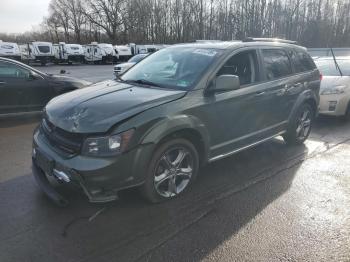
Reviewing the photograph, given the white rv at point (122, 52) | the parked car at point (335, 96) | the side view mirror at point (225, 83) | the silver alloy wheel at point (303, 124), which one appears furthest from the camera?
the white rv at point (122, 52)

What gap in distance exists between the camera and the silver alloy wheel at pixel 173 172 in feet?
11.8

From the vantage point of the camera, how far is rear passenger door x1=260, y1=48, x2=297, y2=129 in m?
4.79

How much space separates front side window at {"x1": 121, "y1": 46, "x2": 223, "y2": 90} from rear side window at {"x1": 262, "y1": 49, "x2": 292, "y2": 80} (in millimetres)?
970

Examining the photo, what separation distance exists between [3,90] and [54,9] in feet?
252

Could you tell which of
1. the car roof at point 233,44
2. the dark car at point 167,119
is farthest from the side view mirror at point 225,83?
the car roof at point 233,44

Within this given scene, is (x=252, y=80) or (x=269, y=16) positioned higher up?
(x=269, y=16)

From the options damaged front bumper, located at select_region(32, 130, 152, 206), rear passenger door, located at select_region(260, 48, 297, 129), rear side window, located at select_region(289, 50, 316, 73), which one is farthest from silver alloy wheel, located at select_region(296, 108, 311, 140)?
damaged front bumper, located at select_region(32, 130, 152, 206)

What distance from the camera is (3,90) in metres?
7.20

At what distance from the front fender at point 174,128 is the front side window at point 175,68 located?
1.45 feet

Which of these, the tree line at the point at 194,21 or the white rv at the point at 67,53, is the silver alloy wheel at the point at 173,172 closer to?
the white rv at the point at 67,53

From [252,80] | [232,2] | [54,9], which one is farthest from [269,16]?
[252,80]

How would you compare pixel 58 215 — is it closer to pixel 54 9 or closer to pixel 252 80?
pixel 252 80

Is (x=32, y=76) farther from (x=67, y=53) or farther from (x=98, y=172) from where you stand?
(x=67, y=53)

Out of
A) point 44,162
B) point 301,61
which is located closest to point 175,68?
point 44,162
